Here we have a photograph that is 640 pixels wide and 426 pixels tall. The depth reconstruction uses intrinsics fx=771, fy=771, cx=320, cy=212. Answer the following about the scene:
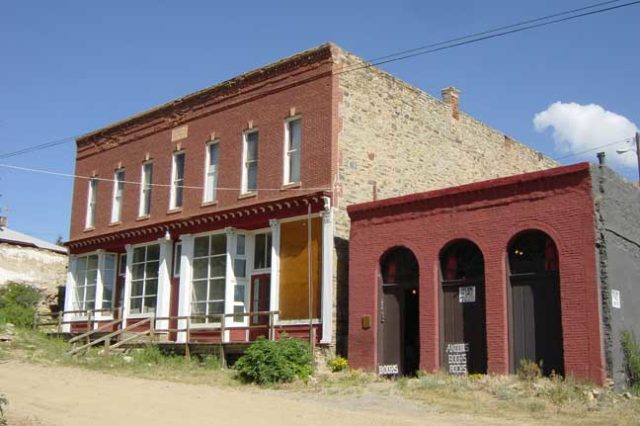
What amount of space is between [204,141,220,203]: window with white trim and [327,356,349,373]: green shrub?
319 inches

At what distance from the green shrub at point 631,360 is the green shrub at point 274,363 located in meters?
7.45

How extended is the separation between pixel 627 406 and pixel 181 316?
15.4 m

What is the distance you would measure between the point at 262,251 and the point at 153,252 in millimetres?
5747

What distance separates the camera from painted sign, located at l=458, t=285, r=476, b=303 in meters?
18.6

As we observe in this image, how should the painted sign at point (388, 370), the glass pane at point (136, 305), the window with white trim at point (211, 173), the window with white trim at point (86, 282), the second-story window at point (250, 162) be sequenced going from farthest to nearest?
the window with white trim at point (86, 282) < the glass pane at point (136, 305) < the window with white trim at point (211, 173) < the second-story window at point (250, 162) < the painted sign at point (388, 370)

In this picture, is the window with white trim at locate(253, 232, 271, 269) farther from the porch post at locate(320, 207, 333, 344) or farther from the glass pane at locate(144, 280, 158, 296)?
the glass pane at locate(144, 280, 158, 296)

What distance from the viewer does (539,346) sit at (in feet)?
55.9

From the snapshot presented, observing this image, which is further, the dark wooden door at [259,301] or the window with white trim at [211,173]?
the window with white trim at [211,173]

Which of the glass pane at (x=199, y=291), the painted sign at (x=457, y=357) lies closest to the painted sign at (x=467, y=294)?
the painted sign at (x=457, y=357)

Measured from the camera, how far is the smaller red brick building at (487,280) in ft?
53.4

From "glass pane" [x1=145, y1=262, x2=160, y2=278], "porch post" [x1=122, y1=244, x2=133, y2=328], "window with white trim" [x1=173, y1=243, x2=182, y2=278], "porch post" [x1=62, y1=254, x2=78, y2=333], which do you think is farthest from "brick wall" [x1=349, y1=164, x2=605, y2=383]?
"porch post" [x1=62, y1=254, x2=78, y2=333]

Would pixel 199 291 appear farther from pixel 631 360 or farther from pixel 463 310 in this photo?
pixel 631 360

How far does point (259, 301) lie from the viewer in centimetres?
2427

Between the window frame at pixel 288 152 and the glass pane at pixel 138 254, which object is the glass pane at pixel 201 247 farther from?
the window frame at pixel 288 152
